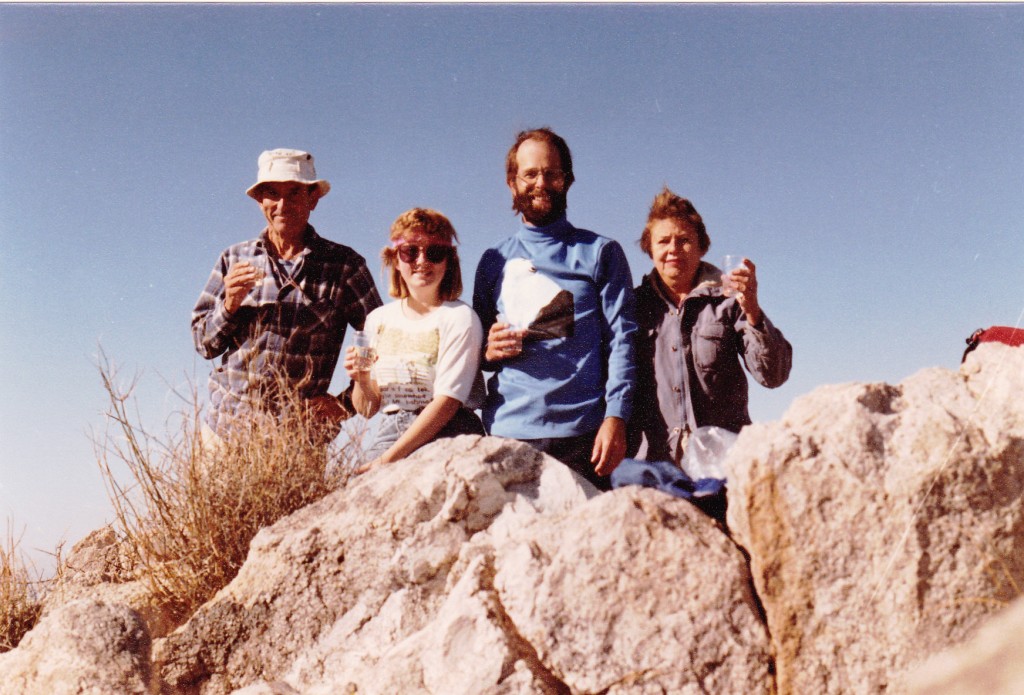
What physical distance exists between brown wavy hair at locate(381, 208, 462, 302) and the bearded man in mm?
189

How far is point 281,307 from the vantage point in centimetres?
469

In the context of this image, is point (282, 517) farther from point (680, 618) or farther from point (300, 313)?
point (680, 618)

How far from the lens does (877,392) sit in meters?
2.57

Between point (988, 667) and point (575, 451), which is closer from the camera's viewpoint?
point (988, 667)

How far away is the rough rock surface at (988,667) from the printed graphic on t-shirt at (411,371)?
3208 millimetres

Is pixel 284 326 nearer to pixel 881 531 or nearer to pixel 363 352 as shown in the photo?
pixel 363 352

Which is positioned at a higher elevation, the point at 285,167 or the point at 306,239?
the point at 285,167

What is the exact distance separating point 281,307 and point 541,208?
161cm

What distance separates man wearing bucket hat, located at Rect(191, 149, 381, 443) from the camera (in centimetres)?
457

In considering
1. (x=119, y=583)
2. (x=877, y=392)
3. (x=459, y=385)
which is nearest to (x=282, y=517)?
(x=459, y=385)

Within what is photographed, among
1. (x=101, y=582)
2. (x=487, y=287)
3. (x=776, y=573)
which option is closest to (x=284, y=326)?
(x=487, y=287)

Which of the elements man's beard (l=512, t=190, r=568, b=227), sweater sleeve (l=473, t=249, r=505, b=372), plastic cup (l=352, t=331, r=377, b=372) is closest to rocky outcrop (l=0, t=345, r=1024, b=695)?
plastic cup (l=352, t=331, r=377, b=372)

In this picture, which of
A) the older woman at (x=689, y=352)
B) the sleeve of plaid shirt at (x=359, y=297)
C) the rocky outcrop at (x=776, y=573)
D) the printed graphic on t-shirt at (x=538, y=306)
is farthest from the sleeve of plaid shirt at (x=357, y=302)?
the rocky outcrop at (x=776, y=573)

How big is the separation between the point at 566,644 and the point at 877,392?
1209 millimetres
